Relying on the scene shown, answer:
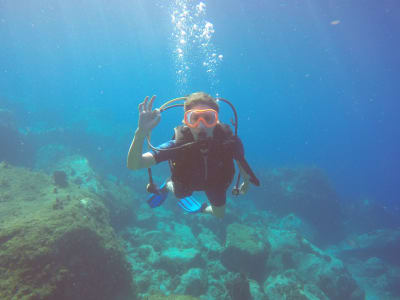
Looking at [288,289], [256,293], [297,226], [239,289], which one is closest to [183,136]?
[239,289]

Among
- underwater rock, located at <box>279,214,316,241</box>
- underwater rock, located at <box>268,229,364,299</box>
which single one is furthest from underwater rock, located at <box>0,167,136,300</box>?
underwater rock, located at <box>279,214,316,241</box>

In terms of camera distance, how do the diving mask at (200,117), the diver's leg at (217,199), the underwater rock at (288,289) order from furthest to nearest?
the underwater rock at (288,289) → the diver's leg at (217,199) → the diving mask at (200,117)

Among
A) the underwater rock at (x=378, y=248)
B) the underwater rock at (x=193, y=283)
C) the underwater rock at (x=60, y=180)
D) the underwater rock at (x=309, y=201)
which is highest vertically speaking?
the underwater rock at (x=309, y=201)

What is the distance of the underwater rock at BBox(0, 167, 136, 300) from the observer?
3.67 meters

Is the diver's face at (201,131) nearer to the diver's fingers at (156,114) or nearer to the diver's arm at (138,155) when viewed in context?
the diver's fingers at (156,114)

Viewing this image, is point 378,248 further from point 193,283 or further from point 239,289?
point 193,283

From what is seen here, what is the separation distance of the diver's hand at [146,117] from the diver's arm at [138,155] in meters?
0.06

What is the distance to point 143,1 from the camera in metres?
45.9

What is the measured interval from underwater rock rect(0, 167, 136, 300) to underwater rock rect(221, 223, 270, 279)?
4.27 m

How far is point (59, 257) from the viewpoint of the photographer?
168 inches

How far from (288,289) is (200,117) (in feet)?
26.3

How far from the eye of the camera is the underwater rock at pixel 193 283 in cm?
681

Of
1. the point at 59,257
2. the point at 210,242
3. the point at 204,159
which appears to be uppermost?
the point at 210,242

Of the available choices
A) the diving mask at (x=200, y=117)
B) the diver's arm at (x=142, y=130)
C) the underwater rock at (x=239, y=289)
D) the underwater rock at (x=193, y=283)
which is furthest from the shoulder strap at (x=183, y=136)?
the underwater rock at (x=193, y=283)
